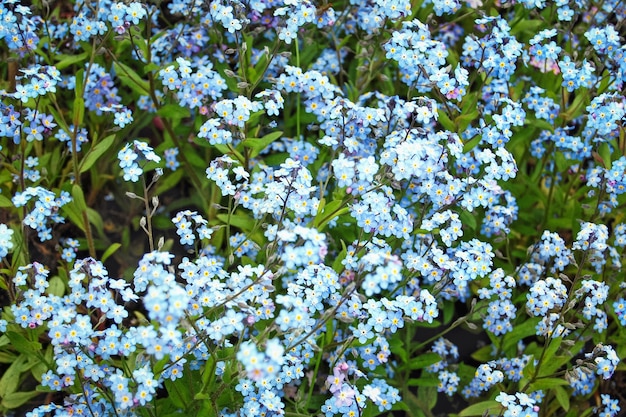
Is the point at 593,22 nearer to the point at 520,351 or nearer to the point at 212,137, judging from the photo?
the point at 520,351

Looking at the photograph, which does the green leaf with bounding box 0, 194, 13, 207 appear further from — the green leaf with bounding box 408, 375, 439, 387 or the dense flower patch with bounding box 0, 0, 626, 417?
the green leaf with bounding box 408, 375, 439, 387

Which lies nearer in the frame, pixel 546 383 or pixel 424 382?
pixel 546 383

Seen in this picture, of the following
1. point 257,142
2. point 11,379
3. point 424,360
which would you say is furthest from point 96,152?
point 424,360

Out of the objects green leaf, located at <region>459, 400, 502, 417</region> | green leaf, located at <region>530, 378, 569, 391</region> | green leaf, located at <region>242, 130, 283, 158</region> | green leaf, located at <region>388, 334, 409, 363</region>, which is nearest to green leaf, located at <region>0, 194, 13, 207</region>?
green leaf, located at <region>242, 130, 283, 158</region>

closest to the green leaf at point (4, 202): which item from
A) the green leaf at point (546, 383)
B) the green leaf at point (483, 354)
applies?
the green leaf at point (483, 354)

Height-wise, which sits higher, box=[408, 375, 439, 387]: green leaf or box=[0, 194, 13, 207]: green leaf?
box=[0, 194, 13, 207]: green leaf

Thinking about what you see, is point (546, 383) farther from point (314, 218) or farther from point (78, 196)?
point (78, 196)
